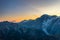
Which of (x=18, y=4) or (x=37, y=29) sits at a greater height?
(x=18, y=4)

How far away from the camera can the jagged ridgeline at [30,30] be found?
6.16 meters

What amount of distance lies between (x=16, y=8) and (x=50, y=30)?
0.91m

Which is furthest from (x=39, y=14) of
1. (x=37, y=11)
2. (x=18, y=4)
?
(x=18, y=4)

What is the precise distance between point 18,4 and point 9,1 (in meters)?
0.21

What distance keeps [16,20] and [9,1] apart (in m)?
0.46

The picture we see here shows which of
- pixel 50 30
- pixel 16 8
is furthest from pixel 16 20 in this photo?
pixel 50 30

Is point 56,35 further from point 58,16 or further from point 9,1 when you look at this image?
point 9,1

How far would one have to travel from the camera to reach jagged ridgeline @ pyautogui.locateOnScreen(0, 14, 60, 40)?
6160 mm

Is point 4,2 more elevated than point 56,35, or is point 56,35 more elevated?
point 4,2

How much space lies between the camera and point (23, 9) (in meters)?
6.34

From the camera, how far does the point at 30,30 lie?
6305 mm

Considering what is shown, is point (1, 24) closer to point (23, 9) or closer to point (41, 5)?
point (23, 9)

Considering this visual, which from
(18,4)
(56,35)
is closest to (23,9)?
(18,4)

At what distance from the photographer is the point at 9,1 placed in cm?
633
